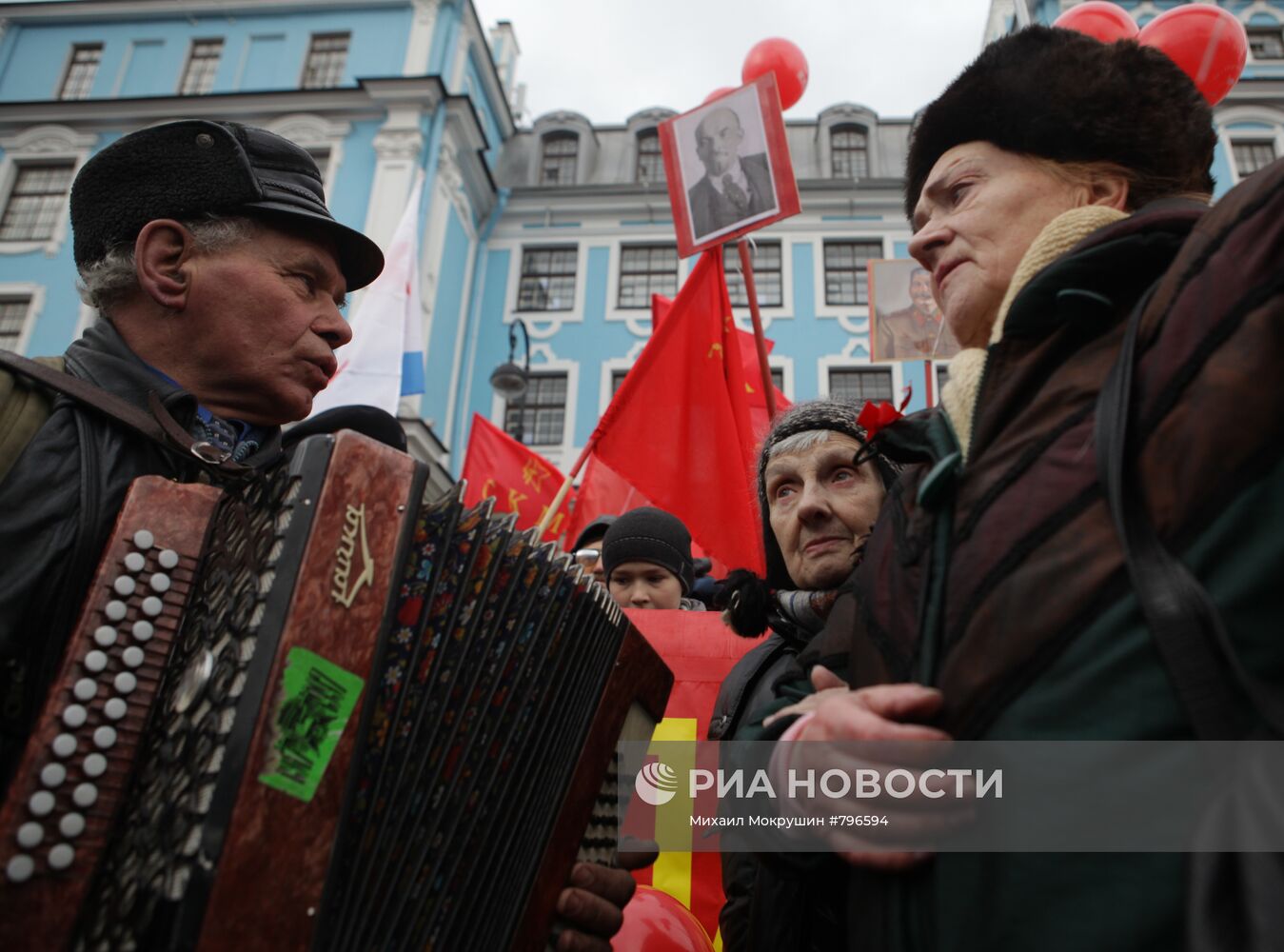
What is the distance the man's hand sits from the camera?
57.6 inches

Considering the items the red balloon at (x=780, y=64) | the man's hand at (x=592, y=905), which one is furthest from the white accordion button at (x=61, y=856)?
the red balloon at (x=780, y=64)

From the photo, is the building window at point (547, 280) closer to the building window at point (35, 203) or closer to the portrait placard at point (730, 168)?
the building window at point (35, 203)

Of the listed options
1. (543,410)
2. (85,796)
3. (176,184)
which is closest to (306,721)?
(85,796)

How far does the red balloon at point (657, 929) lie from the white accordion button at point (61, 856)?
115 centimetres

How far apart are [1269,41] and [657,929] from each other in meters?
19.8

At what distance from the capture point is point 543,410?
15977mm

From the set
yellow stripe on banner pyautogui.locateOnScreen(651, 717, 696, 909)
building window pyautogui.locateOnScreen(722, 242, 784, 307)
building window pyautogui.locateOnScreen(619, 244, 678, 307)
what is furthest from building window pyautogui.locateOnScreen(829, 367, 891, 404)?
yellow stripe on banner pyautogui.locateOnScreen(651, 717, 696, 909)

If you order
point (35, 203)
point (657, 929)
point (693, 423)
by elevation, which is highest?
point (35, 203)

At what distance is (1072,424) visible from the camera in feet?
3.36

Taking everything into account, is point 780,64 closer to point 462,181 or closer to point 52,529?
point 52,529

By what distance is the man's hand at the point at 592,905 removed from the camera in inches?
57.6

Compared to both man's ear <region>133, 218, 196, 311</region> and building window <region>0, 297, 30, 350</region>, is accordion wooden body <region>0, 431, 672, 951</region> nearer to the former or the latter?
man's ear <region>133, 218, 196, 311</region>

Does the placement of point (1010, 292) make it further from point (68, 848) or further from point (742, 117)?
point (742, 117)

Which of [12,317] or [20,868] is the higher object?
[12,317]
